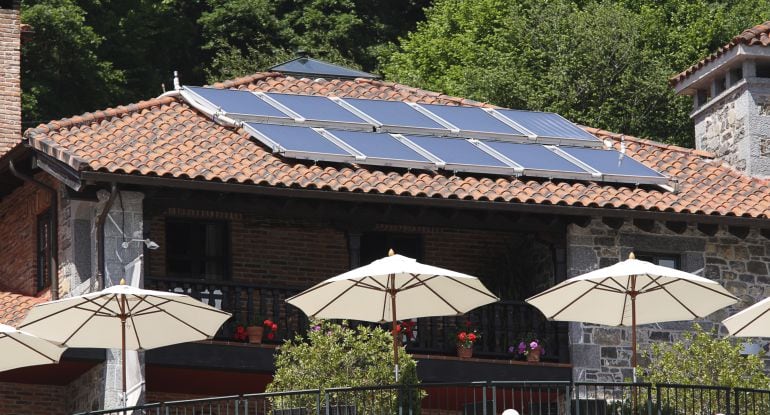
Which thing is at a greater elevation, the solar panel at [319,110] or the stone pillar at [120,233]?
the solar panel at [319,110]

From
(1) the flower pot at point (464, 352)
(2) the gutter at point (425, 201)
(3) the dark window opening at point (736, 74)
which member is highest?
(3) the dark window opening at point (736, 74)

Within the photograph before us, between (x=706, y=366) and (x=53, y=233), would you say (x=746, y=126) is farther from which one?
(x=53, y=233)

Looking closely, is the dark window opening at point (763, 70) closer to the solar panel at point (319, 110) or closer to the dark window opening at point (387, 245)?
the dark window opening at point (387, 245)

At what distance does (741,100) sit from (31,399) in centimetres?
1191

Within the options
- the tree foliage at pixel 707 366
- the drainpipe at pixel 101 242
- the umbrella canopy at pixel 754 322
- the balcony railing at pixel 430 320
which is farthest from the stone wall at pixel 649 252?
the drainpipe at pixel 101 242

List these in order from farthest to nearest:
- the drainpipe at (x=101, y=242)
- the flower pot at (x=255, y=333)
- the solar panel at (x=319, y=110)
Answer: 1. the solar panel at (x=319, y=110)
2. the flower pot at (x=255, y=333)
3. the drainpipe at (x=101, y=242)

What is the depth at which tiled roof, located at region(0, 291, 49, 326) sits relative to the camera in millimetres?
29047

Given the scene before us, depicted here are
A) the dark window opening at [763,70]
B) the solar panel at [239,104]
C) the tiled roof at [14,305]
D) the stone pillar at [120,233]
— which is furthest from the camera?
the dark window opening at [763,70]

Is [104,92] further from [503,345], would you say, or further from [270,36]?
[503,345]

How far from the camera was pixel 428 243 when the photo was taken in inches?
1244

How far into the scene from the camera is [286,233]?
30734 mm

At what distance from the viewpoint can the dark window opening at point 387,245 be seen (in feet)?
103

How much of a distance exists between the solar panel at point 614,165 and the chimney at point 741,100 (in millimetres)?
2013

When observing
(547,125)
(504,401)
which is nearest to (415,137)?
(547,125)
